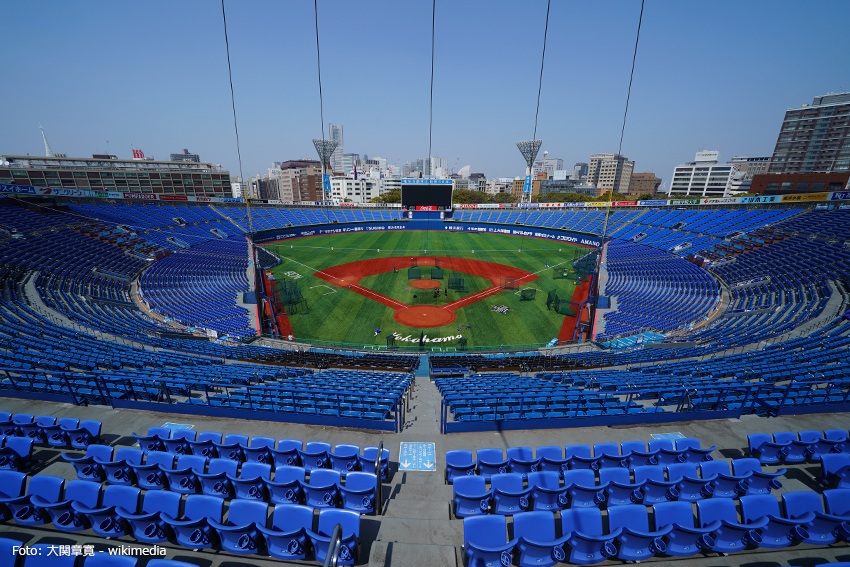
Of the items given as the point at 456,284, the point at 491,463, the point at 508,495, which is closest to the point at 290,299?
the point at 456,284

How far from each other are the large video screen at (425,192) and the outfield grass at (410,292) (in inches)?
266

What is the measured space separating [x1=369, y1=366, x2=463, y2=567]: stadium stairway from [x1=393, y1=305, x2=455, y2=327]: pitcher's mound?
1792 cm

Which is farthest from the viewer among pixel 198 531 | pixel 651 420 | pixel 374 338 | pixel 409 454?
pixel 374 338

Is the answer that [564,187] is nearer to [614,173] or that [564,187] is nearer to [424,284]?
[614,173]

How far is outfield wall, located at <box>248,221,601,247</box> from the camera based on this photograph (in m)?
58.5

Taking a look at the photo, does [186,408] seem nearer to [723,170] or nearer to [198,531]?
[198,531]

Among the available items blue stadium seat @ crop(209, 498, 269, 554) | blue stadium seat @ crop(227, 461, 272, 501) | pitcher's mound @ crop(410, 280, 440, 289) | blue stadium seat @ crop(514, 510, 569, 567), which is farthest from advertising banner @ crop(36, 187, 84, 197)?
blue stadium seat @ crop(514, 510, 569, 567)

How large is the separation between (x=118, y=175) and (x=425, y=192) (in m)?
66.2

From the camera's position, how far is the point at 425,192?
208 ft

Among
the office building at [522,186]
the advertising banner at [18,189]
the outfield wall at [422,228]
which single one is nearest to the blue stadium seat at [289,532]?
the advertising banner at [18,189]

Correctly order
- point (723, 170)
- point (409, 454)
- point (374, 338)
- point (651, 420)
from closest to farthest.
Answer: point (409, 454) < point (651, 420) < point (374, 338) < point (723, 170)

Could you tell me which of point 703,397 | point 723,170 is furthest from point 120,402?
point 723,170

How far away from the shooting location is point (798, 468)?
6.89 meters

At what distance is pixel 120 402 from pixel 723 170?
6416 inches
